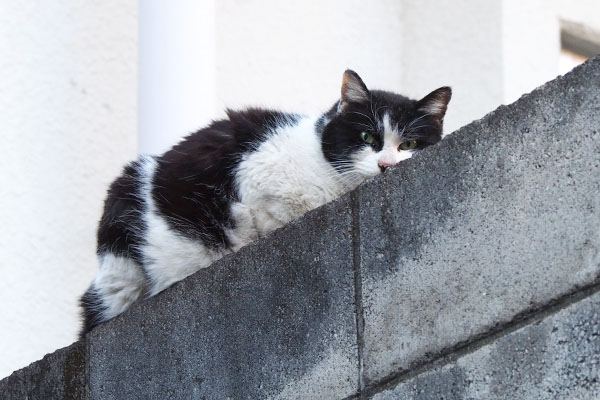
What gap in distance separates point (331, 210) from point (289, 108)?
99.7 inches

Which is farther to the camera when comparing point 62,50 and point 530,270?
point 62,50

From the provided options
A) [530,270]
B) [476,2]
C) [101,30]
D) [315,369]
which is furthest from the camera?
[476,2]

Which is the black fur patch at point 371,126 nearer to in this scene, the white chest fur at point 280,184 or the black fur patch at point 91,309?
the white chest fur at point 280,184

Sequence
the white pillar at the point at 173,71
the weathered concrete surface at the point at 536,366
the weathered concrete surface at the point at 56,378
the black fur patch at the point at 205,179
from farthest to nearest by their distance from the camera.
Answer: the white pillar at the point at 173,71, the black fur patch at the point at 205,179, the weathered concrete surface at the point at 56,378, the weathered concrete surface at the point at 536,366

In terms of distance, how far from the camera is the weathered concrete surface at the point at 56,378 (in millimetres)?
2699

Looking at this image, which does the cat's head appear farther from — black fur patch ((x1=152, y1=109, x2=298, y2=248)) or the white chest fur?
black fur patch ((x1=152, y1=109, x2=298, y2=248))

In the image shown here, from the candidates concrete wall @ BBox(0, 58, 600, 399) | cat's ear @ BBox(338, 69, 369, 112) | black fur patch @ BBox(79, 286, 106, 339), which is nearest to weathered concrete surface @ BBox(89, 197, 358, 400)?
concrete wall @ BBox(0, 58, 600, 399)

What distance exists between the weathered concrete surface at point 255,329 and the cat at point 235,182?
0.29 m

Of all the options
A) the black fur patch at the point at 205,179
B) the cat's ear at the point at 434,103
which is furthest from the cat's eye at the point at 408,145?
the black fur patch at the point at 205,179

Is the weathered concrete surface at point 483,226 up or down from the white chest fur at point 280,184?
down

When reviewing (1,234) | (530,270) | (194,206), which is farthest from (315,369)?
(1,234)

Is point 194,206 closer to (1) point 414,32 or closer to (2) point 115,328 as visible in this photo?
(2) point 115,328

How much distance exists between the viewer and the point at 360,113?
2932mm

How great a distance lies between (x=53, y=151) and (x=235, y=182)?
167 cm
